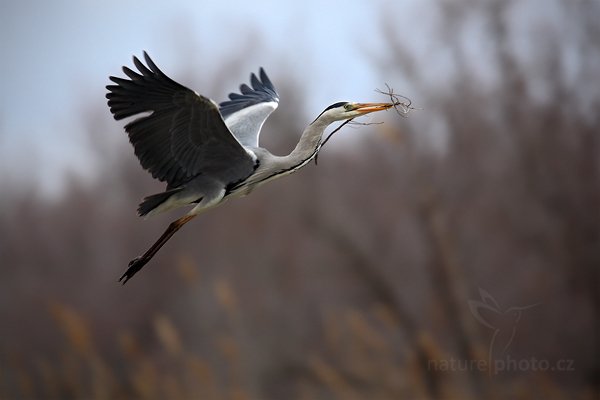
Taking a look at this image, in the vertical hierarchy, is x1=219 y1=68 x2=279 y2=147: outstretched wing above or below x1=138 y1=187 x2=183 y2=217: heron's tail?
above

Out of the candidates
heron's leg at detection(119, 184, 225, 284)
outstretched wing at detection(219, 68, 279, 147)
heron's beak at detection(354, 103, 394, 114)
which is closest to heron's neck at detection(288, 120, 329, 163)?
heron's beak at detection(354, 103, 394, 114)

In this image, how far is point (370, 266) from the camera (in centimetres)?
1589

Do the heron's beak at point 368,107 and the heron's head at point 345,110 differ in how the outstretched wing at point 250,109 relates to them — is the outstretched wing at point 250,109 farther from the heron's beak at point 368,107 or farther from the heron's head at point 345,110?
the heron's beak at point 368,107

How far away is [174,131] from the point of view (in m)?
4.89

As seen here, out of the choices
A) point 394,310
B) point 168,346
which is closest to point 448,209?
point 394,310

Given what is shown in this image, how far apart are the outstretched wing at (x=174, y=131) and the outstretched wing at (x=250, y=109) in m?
0.55

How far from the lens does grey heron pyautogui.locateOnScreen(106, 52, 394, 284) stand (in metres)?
4.70

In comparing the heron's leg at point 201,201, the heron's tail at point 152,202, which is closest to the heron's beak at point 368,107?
the heron's leg at point 201,201

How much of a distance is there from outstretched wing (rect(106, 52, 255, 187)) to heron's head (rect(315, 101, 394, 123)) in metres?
0.53

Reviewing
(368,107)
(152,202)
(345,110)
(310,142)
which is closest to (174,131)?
(152,202)

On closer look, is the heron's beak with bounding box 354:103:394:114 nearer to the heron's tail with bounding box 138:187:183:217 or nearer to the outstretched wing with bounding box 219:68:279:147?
the outstretched wing with bounding box 219:68:279:147

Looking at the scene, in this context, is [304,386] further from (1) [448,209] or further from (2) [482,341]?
(1) [448,209]

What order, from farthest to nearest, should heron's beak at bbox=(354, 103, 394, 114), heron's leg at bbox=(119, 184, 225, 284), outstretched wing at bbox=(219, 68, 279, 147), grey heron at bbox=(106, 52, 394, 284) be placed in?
Result: outstretched wing at bbox=(219, 68, 279, 147)
heron's leg at bbox=(119, 184, 225, 284)
grey heron at bbox=(106, 52, 394, 284)
heron's beak at bbox=(354, 103, 394, 114)

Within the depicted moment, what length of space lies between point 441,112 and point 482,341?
4.35m
